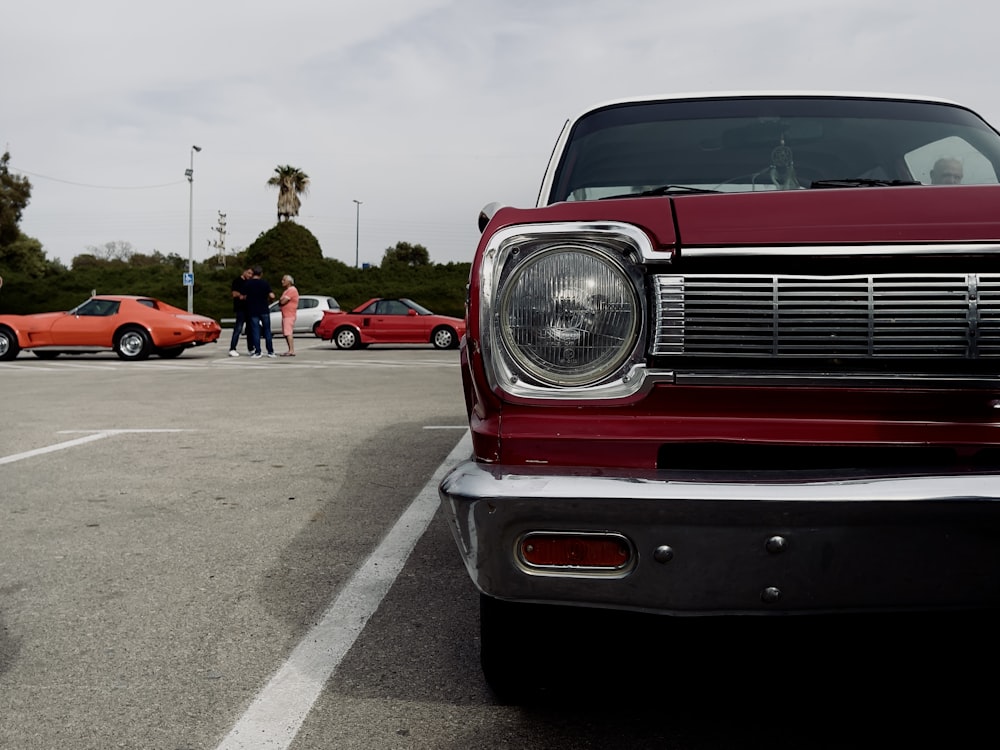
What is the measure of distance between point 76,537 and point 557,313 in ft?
9.48

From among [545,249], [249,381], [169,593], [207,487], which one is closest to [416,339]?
[249,381]

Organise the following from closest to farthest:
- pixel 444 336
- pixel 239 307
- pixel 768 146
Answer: pixel 768 146 → pixel 239 307 → pixel 444 336

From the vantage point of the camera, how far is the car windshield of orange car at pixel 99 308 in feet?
59.2

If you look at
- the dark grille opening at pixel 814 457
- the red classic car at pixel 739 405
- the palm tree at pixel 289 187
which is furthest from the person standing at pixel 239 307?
the palm tree at pixel 289 187

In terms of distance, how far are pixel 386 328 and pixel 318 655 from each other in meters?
19.3

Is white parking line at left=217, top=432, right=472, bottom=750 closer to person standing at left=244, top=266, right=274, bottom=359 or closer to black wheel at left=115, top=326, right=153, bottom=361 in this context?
person standing at left=244, top=266, right=274, bottom=359

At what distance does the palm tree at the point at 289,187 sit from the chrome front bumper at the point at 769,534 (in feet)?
193

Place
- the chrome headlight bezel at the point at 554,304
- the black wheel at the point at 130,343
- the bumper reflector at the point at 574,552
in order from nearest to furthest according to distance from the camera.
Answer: the bumper reflector at the point at 574,552, the chrome headlight bezel at the point at 554,304, the black wheel at the point at 130,343

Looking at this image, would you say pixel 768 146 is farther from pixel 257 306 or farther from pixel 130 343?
pixel 130 343

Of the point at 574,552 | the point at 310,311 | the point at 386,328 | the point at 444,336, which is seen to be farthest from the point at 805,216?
the point at 310,311

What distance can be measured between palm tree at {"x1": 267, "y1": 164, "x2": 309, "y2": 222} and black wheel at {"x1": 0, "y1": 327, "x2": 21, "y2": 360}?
41901mm

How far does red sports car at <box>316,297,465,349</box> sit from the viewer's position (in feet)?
71.5

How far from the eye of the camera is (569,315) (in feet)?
6.93

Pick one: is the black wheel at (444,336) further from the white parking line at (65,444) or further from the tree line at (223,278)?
the tree line at (223,278)
